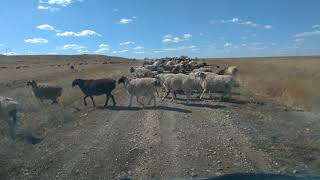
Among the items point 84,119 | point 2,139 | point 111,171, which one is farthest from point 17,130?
point 111,171

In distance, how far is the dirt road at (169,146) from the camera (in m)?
11.2

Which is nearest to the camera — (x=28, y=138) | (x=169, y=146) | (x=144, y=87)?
(x=169, y=146)

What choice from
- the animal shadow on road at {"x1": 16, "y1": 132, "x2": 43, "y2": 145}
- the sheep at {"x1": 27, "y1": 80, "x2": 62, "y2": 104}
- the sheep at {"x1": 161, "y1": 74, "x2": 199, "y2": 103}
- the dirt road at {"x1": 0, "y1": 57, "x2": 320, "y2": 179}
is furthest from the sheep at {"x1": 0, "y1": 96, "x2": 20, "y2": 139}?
the sheep at {"x1": 161, "y1": 74, "x2": 199, "y2": 103}

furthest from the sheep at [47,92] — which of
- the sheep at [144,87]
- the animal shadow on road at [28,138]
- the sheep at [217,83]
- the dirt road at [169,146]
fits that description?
the animal shadow on road at [28,138]

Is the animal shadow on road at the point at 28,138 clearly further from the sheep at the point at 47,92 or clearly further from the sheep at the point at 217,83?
the sheep at the point at 217,83

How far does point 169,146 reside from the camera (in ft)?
42.9

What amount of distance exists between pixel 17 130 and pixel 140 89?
7148 mm

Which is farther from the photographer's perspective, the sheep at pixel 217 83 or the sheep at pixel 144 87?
the sheep at pixel 217 83

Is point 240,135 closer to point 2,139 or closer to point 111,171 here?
point 111,171

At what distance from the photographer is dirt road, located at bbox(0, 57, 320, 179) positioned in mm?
11203

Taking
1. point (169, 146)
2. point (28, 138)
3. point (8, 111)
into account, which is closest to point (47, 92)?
point (8, 111)

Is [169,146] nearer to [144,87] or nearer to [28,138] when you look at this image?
[28,138]

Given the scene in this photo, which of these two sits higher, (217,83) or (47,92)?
(217,83)

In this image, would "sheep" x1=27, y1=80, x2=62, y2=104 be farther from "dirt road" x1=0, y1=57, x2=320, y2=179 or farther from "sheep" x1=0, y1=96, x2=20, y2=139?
"sheep" x1=0, y1=96, x2=20, y2=139
